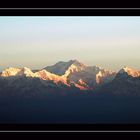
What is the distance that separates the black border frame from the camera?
2.23 meters
